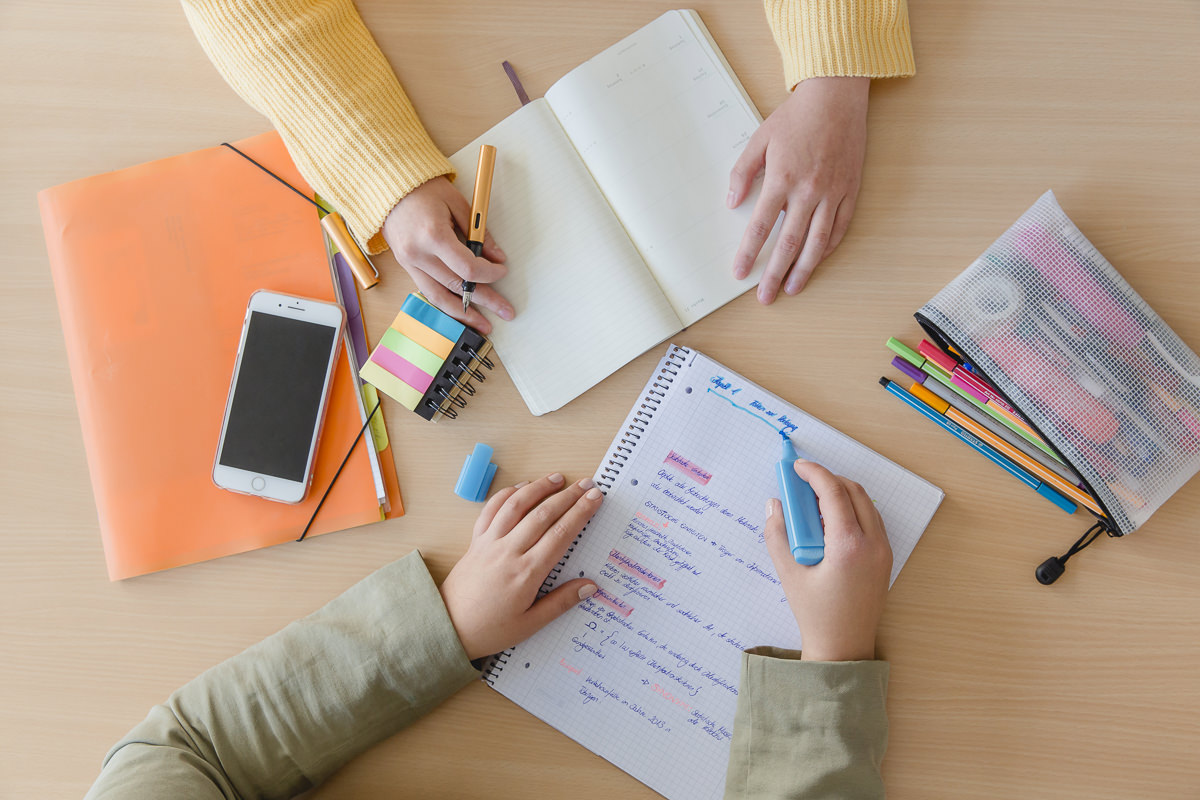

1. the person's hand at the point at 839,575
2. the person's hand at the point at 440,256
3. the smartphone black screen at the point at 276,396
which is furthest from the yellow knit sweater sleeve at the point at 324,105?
the person's hand at the point at 839,575

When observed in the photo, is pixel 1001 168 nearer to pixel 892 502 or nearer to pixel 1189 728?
pixel 892 502

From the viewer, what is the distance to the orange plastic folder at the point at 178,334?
0.76 meters

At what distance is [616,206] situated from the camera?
29.9 inches

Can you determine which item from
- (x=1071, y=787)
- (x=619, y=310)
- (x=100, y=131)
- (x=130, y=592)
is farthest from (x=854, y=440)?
(x=100, y=131)

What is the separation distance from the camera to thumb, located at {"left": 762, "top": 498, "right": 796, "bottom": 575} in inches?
26.7

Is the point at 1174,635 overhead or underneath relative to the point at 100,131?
underneath

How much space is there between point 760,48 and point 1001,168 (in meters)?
0.28

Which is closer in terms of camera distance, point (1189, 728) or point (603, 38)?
point (1189, 728)

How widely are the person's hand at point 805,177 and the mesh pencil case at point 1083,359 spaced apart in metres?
0.13

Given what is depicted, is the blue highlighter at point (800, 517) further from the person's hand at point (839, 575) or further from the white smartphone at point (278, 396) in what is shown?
the white smartphone at point (278, 396)

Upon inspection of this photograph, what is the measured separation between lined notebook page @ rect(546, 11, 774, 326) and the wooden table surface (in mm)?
35

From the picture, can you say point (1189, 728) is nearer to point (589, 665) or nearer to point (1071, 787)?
point (1071, 787)

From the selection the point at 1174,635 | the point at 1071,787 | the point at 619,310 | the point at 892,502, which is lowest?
the point at 1071,787

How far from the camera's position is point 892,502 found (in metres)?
0.70
